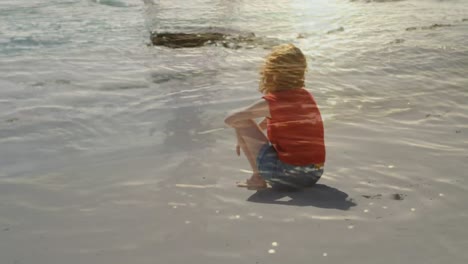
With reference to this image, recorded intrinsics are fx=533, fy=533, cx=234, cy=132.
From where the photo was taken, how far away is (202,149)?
4.48m

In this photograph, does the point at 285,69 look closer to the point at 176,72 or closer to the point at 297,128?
the point at 297,128

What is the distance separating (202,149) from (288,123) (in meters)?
1.12

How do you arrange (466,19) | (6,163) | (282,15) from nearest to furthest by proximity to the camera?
(6,163), (466,19), (282,15)

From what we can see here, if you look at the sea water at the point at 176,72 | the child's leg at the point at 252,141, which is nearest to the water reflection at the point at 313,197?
the child's leg at the point at 252,141

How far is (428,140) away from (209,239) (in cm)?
248

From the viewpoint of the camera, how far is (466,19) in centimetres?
1147

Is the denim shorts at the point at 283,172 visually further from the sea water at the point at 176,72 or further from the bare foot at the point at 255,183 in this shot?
the sea water at the point at 176,72

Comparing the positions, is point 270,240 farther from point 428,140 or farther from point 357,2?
point 357,2

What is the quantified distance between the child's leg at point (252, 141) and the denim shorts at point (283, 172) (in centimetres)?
4

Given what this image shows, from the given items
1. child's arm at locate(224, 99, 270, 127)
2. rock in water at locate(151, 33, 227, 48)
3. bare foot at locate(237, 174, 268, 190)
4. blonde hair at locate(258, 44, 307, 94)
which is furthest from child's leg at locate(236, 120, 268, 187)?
rock in water at locate(151, 33, 227, 48)

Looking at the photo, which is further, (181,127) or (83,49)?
(83,49)

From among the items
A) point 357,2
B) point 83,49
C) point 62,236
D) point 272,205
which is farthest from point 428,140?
point 357,2

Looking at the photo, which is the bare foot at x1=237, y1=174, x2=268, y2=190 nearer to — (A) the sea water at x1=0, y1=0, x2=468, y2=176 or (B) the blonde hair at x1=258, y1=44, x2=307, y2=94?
(B) the blonde hair at x1=258, y1=44, x2=307, y2=94

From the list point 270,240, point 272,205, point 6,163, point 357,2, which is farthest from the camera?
point 357,2
